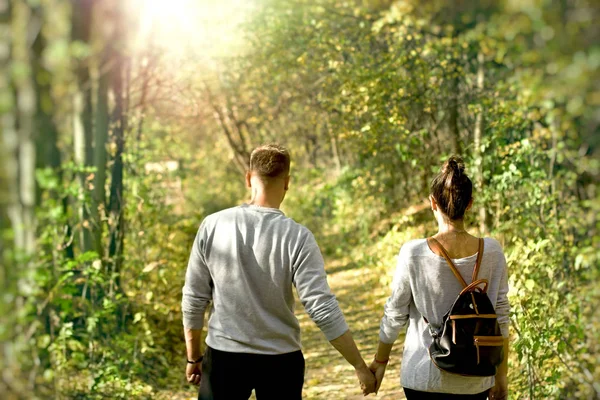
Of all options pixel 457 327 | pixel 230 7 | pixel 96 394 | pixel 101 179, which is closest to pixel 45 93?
pixel 457 327

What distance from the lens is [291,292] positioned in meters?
3.21

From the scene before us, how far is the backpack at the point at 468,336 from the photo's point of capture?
307 centimetres

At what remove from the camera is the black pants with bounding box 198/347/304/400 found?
126 inches

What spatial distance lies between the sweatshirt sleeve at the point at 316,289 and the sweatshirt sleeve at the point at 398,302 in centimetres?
22

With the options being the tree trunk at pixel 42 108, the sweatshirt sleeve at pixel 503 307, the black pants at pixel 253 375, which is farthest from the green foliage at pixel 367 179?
the black pants at pixel 253 375

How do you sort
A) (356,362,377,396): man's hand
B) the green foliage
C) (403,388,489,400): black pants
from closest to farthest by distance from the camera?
the green foliage, (403,388,489,400): black pants, (356,362,377,396): man's hand

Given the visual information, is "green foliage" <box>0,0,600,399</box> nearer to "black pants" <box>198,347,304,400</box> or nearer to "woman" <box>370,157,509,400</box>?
"woman" <box>370,157,509,400</box>

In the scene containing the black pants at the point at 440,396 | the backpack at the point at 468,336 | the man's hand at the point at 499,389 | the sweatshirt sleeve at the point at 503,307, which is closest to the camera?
the backpack at the point at 468,336

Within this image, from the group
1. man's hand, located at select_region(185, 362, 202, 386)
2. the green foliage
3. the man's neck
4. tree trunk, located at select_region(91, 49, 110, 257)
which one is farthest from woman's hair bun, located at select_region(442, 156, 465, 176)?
tree trunk, located at select_region(91, 49, 110, 257)

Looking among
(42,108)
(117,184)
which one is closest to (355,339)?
(117,184)

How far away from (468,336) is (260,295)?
97 centimetres

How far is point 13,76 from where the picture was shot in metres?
2.60

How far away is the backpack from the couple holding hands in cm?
2

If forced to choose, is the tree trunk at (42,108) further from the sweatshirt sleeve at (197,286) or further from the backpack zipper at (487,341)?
the backpack zipper at (487,341)
